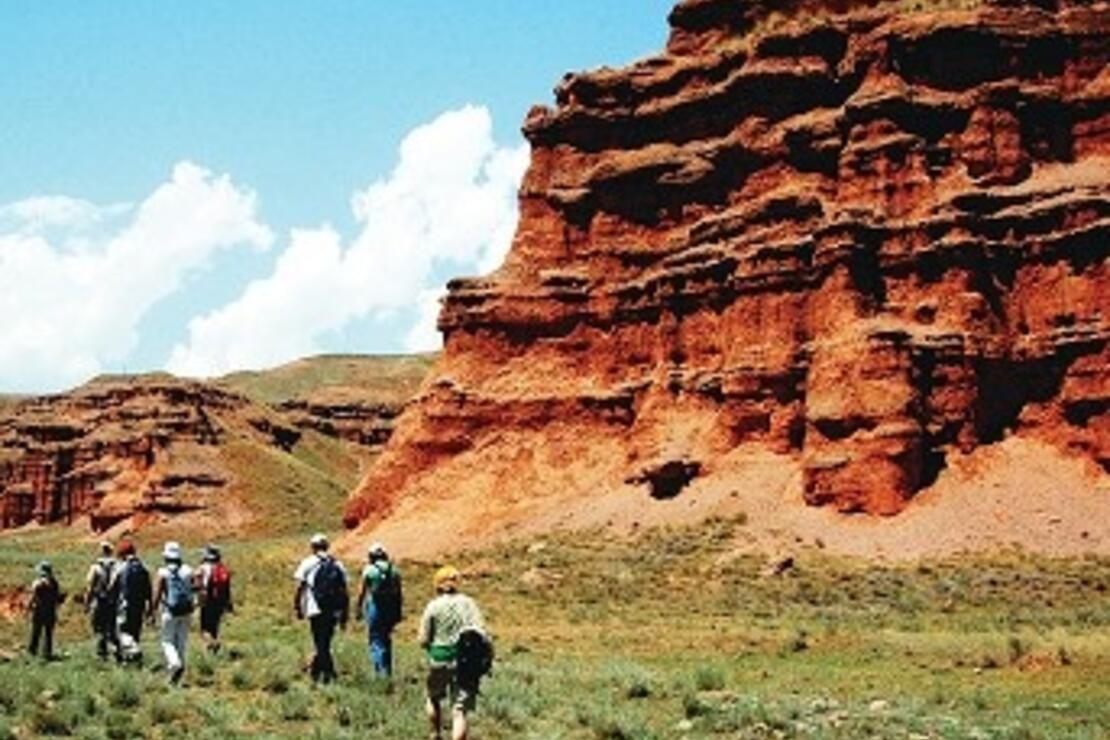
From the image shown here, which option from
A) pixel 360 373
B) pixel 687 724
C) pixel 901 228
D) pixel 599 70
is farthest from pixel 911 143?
pixel 360 373

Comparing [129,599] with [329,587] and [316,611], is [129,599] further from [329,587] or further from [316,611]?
[329,587]

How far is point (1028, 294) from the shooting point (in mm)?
55281

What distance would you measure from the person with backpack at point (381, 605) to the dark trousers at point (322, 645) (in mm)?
575

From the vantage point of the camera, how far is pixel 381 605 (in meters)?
20.0

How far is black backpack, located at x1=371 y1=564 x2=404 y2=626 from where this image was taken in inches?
789

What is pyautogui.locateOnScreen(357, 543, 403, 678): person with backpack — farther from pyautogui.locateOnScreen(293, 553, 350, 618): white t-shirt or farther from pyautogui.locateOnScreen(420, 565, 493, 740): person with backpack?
pyautogui.locateOnScreen(420, 565, 493, 740): person with backpack

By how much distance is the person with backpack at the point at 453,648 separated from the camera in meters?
14.6

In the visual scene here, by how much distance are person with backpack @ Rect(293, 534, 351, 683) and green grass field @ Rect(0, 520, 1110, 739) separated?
0.47 meters

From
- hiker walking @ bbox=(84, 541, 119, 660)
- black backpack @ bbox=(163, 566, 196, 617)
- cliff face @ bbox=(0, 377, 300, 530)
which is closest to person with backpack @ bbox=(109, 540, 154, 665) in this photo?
hiker walking @ bbox=(84, 541, 119, 660)

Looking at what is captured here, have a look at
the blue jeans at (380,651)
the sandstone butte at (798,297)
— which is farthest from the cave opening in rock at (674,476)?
the blue jeans at (380,651)

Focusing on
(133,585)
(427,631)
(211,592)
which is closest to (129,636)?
(133,585)

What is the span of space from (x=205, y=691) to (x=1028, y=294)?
43.3m

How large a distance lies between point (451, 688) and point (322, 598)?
16.3ft

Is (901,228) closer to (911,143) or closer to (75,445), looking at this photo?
(911,143)
